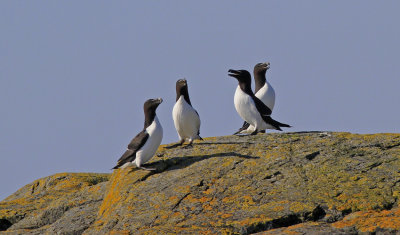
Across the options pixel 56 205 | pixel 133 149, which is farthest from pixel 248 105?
pixel 56 205

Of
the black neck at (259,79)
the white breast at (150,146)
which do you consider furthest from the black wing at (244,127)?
the white breast at (150,146)

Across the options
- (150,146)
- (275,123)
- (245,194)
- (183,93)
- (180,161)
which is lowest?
(245,194)

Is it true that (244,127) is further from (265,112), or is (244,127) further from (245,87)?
(245,87)

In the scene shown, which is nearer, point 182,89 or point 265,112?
point 182,89

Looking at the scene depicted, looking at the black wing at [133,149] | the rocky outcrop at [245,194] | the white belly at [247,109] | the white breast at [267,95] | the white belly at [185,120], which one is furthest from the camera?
the white breast at [267,95]

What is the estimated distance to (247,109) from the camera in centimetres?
1550

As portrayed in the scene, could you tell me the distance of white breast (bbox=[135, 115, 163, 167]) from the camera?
13.2m

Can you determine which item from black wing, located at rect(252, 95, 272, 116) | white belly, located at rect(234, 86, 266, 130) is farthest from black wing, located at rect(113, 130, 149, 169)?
black wing, located at rect(252, 95, 272, 116)

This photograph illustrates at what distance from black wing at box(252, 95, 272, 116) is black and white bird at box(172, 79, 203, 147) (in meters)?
1.37

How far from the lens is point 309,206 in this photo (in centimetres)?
1063

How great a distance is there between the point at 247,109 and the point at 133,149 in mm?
3135

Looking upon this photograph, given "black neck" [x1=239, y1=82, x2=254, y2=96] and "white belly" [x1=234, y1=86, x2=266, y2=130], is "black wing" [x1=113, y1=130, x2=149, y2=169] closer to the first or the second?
"white belly" [x1=234, y1=86, x2=266, y2=130]

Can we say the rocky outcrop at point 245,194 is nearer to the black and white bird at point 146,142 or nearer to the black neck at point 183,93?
the black and white bird at point 146,142

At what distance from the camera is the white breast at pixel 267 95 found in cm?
1714
